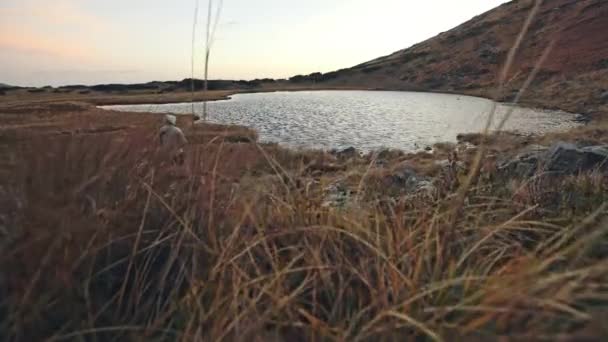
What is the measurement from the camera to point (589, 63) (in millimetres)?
47188

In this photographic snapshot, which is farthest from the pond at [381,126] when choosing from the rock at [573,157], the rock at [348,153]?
the rock at [573,157]

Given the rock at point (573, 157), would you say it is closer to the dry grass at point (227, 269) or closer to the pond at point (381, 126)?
the dry grass at point (227, 269)

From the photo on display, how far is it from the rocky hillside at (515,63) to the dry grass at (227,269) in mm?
21827

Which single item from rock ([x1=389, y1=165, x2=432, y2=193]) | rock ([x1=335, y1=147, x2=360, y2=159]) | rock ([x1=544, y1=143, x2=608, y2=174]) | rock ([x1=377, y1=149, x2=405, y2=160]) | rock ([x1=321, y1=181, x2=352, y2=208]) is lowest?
rock ([x1=335, y1=147, x2=360, y2=159])

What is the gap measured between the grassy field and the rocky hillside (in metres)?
21.8

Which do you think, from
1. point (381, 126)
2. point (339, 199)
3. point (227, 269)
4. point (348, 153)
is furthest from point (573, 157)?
point (381, 126)

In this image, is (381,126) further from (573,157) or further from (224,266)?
(224,266)

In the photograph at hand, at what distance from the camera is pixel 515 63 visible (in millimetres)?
29828

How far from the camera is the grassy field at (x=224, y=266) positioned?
1.67m

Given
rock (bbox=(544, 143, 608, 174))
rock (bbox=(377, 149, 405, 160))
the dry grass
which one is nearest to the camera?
the dry grass

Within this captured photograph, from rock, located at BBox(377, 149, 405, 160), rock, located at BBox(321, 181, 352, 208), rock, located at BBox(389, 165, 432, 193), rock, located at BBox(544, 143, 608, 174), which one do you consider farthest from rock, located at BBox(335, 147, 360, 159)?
rock, located at BBox(321, 181, 352, 208)

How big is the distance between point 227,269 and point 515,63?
31522mm

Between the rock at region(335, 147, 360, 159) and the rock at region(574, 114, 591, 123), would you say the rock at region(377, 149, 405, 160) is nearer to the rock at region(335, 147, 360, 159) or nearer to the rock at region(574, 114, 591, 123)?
the rock at region(335, 147, 360, 159)

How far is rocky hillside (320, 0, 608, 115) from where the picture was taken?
3681 cm
